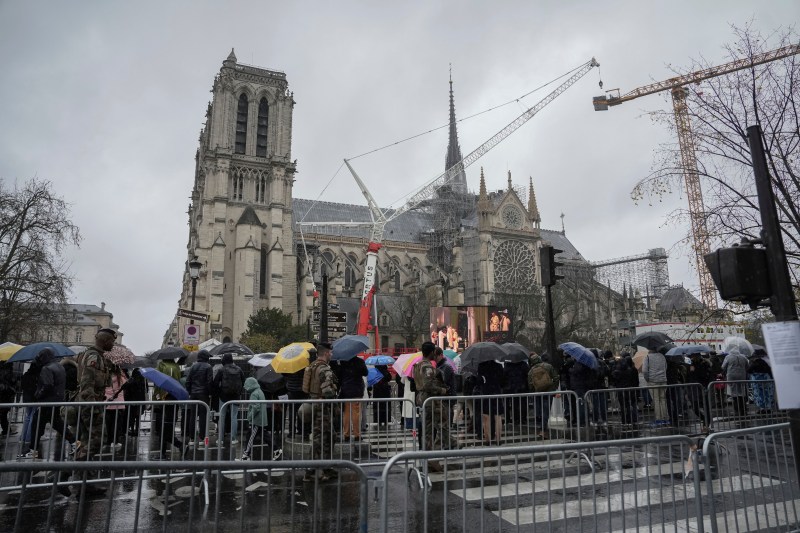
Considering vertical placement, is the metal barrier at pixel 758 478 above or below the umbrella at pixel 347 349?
below

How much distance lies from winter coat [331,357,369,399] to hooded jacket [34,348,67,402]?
4144 mm

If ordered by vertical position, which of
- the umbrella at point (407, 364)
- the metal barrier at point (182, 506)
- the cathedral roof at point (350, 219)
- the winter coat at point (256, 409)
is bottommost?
the metal barrier at point (182, 506)

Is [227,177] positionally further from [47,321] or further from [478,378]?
[478,378]

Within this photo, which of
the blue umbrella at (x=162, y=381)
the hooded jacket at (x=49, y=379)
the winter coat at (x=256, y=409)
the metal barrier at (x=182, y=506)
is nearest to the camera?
the metal barrier at (x=182, y=506)

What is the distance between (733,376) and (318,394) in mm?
10029

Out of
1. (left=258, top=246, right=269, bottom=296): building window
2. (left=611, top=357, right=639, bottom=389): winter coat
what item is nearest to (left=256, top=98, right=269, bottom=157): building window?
(left=258, top=246, right=269, bottom=296): building window

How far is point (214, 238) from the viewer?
51.1 m

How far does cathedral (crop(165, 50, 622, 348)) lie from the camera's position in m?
51.0

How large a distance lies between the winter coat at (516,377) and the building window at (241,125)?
50.4 m

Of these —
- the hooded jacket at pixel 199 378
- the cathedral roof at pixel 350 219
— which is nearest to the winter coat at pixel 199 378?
the hooded jacket at pixel 199 378

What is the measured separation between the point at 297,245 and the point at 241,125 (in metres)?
14.0

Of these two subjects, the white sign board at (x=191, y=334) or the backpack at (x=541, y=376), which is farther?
the white sign board at (x=191, y=334)

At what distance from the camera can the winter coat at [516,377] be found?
10508 millimetres

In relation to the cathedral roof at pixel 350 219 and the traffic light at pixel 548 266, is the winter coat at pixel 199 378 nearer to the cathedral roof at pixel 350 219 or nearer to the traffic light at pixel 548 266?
the traffic light at pixel 548 266
